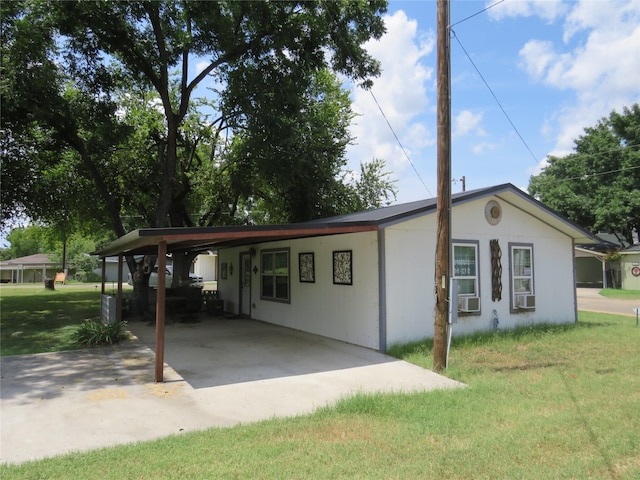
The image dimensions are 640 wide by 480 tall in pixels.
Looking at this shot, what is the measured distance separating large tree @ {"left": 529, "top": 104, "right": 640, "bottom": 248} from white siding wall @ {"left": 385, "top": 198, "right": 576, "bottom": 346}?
23.9m

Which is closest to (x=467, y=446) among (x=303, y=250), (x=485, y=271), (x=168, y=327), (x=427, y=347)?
(x=427, y=347)

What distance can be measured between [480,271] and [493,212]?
4.63 feet

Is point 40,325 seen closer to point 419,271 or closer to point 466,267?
point 419,271

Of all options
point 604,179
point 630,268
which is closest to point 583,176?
point 604,179

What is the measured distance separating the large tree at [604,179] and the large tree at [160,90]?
77.8 ft

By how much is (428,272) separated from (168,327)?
7.01m

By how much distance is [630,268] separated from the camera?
26984 mm

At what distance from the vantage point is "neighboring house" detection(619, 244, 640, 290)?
2664 centimetres

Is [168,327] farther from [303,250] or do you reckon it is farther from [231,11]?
[231,11]

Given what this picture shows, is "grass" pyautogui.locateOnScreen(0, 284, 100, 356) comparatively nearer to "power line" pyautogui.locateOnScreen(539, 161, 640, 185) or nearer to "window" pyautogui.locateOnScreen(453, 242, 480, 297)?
"window" pyautogui.locateOnScreen(453, 242, 480, 297)

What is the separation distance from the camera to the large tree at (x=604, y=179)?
31250mm

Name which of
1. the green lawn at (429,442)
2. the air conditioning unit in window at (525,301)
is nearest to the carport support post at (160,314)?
the green lawn at (429,442)

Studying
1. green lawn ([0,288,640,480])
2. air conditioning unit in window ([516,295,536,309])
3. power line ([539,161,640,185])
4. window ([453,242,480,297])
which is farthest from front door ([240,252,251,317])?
power line ([539,161,640,185])

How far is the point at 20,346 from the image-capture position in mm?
9188
